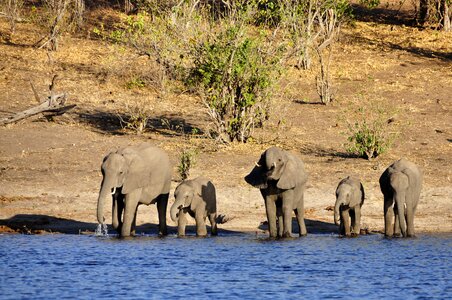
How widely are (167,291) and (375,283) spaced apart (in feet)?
10.8

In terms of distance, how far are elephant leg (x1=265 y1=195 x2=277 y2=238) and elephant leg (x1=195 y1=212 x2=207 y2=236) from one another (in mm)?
1316

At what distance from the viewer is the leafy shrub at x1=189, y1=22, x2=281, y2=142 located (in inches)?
1147

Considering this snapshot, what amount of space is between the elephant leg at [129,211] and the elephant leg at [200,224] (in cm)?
126

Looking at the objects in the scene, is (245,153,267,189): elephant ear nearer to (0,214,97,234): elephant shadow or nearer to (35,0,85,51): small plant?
(0,214,97,234): elephant shadow

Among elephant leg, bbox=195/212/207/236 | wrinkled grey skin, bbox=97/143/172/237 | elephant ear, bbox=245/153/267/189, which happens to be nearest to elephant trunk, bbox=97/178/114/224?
wrinkled grey skin, bbox=97/143/172/237

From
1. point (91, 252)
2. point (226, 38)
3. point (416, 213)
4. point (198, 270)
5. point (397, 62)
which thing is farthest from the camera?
point (397, 62)

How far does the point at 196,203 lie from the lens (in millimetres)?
21078

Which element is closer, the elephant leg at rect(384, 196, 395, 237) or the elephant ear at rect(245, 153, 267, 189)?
the elephant ear at rect(245, 153, 267, 189)

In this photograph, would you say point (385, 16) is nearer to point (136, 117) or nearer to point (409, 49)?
point (409, 49)

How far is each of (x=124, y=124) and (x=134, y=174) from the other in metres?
11.2

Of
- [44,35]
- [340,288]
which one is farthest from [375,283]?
[44,35]

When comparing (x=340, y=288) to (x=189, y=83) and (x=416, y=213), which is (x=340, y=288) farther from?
(x=189, y=83)

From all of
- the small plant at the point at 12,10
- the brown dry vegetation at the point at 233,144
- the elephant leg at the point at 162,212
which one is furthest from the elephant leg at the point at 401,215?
the small plant at the point at 12,10

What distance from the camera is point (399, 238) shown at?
21172 mm
